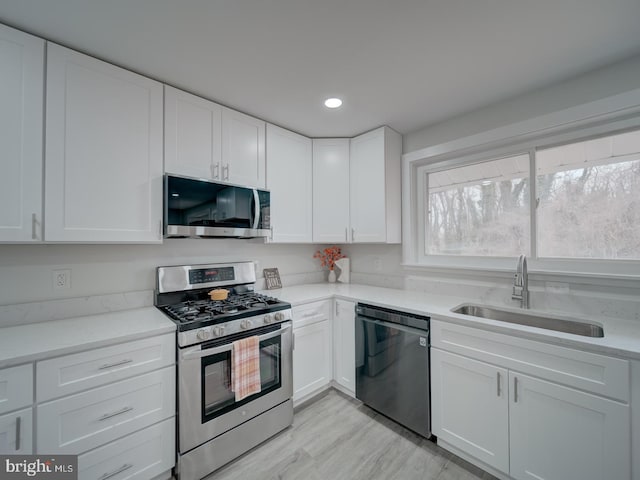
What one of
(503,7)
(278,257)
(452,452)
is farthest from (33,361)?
(503,7)

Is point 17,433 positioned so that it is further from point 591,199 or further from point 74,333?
point 591,199

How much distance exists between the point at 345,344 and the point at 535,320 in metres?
1.40

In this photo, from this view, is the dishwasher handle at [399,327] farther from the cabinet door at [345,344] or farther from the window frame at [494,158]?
the window frame at [494,158]

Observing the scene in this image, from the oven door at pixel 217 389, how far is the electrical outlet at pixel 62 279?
88 cm

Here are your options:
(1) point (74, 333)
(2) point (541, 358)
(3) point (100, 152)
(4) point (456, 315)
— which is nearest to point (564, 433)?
(2) point (541, 358)

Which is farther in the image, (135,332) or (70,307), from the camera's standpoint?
(70,307)

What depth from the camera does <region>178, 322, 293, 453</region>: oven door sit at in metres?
1.52

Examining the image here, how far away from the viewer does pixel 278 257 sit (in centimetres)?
282

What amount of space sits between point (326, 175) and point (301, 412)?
7.06ft

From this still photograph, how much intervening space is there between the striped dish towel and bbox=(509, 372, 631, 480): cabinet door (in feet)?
4.92

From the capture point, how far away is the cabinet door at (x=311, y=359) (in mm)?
2166

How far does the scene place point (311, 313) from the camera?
2.26 metres

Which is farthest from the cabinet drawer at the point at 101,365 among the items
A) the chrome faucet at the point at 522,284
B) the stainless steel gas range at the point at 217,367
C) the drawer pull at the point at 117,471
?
the chrome faucet at the point at 522,284

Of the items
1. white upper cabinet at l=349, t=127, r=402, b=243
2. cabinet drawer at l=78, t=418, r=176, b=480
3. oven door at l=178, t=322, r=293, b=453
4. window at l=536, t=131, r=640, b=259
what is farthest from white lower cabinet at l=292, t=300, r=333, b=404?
window at l=536, t=131, r=640, b=259
